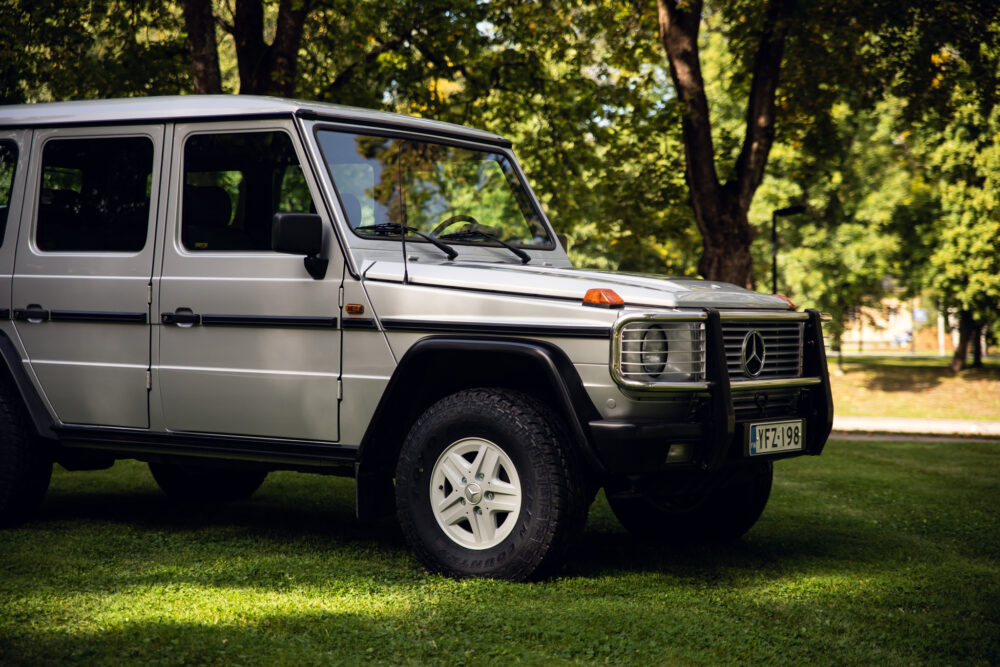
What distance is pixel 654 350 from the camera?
201 inches

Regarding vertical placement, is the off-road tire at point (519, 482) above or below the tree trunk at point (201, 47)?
below

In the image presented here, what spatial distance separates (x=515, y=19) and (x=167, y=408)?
1060 cm

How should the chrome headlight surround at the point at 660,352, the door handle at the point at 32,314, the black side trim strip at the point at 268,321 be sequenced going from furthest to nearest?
the door handle at the point at 32,314, the black side trim strip at the point at 268,321, the chrome headlight surround at the point at 660,352

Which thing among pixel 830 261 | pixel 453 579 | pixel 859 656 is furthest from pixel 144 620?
pixel 830 261

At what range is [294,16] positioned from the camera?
13219 millimetres

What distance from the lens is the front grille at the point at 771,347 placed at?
17.8ft

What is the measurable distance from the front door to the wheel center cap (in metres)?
0.79

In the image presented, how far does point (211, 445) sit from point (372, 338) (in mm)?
1147

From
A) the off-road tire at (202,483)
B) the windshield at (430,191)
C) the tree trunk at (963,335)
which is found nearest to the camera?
the windshield at (430,191)

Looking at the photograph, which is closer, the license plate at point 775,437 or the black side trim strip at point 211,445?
the license plate at point 775,437

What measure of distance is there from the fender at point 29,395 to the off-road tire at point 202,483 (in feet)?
4.62

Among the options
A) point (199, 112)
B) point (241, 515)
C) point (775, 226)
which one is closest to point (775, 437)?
point (199, 112)

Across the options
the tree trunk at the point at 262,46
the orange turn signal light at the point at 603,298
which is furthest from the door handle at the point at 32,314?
the tree trunk at the point at 262,46

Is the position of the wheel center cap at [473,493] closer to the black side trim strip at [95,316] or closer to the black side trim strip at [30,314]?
the black side trim strip at [95,316]
